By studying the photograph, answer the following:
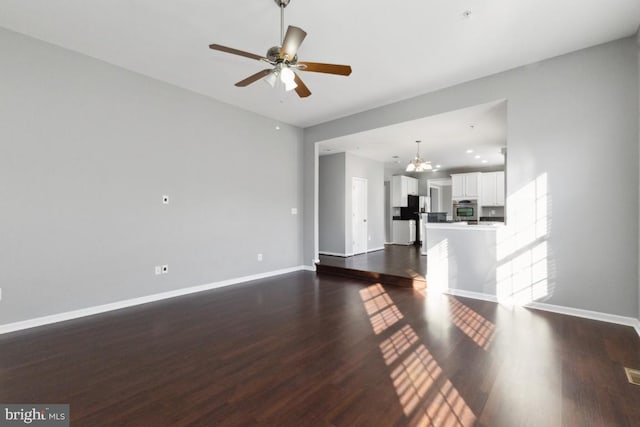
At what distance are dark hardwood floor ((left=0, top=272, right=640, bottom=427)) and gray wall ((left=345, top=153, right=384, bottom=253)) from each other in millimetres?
4276

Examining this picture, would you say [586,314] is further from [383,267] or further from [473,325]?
[383,267]

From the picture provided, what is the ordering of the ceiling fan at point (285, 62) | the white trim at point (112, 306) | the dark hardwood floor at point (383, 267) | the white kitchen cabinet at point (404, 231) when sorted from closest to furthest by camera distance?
1. the ceiling fan at point (285, 62)
2. the white trim at point (112, 306)
3. the dark hardwood floor at point (383, 267)
4. the white kitchen cabinet at point (404, 231)

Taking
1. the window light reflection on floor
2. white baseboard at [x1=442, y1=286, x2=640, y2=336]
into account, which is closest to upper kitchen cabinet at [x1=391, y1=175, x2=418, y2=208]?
white baseboard at [x1=442, y1=286, x2=640, y2=336]

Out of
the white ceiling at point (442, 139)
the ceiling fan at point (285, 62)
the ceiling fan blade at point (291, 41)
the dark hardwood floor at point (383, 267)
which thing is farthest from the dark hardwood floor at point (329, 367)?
the white ceiling at point (442, 139)

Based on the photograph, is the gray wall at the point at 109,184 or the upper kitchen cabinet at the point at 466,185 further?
the upper kitchen cabinet at the point at 466,185

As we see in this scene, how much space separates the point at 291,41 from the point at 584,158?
3.70 metres

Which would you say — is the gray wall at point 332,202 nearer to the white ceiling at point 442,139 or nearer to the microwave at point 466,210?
the white ceiling at point 442,139

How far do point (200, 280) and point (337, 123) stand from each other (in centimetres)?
405

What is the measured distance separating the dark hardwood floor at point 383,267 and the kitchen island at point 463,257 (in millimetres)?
376

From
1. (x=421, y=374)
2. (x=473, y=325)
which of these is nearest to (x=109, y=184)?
(x=421, y=374)

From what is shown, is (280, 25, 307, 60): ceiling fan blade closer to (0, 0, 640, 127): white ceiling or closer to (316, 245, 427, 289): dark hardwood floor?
(0, 0, 640, 127): white ceiling

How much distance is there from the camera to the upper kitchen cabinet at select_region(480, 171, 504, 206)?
948 cm

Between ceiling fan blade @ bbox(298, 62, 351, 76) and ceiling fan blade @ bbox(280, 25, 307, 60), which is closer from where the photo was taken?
ceiling fan blade @ bbox(280, 25, 307, 60)

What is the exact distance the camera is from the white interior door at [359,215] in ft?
26.3
